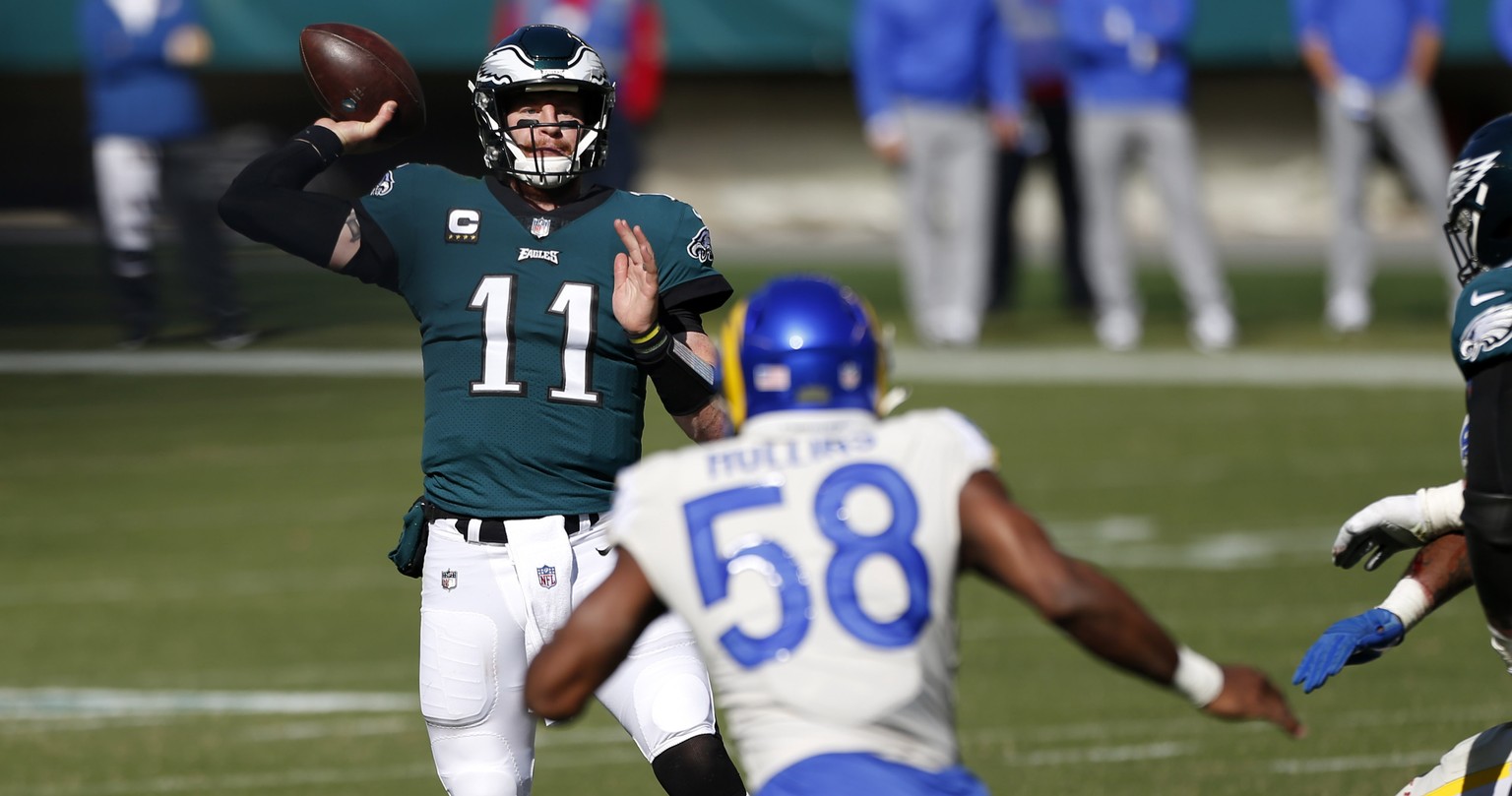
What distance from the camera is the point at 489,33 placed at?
21328mm

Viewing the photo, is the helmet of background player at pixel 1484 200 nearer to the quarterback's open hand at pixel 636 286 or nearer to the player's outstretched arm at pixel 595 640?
the quarterback's open hand at pixel 636 286

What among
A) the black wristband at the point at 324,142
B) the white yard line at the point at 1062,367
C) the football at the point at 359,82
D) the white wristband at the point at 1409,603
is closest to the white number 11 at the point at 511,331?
the black wristband at the point at 324,142

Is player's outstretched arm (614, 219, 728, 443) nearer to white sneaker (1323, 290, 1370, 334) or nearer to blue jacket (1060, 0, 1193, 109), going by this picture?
blue jacket (1060, 0, 1193, 109)

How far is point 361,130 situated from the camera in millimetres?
5270

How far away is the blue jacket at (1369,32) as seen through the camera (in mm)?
14555

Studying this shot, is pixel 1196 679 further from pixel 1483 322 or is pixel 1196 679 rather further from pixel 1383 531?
pixel 1383 531

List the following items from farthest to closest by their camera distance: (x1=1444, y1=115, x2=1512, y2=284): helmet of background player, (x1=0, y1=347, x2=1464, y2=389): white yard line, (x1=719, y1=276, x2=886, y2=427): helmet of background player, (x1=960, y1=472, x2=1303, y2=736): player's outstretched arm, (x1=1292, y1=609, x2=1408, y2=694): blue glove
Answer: (x1=0, y1=347, x2=1464, y2=389): white yard line
(x1=1292, y1=609, x2=1408, y2=694): blue glove
(x1=1444, y1=115, x2=1512, y2=284): helmet of background player
(x1=719, y1=276, x2=886, y2=427): helmet of background player
(x1=960, y1=472, x2=1303, y2=736): player's outstretched arm

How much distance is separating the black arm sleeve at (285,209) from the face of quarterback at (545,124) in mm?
394

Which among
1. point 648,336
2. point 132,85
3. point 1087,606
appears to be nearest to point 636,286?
point 648,336

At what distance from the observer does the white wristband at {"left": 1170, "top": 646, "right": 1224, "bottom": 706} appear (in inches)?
153

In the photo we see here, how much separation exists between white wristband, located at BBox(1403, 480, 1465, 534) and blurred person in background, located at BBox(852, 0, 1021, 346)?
402 inches

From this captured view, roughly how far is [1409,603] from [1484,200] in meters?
0.82

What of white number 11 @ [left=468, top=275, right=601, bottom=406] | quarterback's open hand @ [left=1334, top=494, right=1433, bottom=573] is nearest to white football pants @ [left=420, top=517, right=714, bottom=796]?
white number 11 @ [left=468, top=275, right=601, bottom=406]

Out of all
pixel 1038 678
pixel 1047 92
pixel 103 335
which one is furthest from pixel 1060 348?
pixel 1038 678
